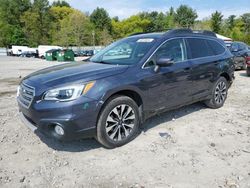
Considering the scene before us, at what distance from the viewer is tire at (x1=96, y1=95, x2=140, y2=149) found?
4.03 m

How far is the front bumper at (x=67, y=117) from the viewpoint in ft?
12.1

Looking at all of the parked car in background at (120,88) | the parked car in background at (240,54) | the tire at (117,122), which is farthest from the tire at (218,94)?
the parked car in background at (240,54)

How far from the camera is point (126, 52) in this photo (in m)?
4.99

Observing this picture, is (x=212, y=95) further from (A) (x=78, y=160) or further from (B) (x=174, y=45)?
(A) (x=78, y=160)

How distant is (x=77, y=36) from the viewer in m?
77.9

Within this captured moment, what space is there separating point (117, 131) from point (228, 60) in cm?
369

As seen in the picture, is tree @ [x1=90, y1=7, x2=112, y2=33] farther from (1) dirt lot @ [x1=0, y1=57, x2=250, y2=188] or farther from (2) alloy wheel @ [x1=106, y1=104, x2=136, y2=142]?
(2) alloy wheel @ [x1=106, y1=104, x2=136, y2=142]

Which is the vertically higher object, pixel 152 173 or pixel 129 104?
pixel 129 104

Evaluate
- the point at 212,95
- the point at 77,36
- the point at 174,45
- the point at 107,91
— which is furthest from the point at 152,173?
the point at 77,36

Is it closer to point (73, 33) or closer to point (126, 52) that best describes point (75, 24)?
point (73, 33)

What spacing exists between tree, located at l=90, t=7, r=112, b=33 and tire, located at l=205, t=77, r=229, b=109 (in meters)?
91.7

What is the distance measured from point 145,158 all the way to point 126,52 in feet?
6.61

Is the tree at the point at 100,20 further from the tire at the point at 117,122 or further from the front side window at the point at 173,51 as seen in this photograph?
the tire at the point at 117,122

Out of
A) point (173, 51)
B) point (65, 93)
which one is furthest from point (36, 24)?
point (65, 93)
